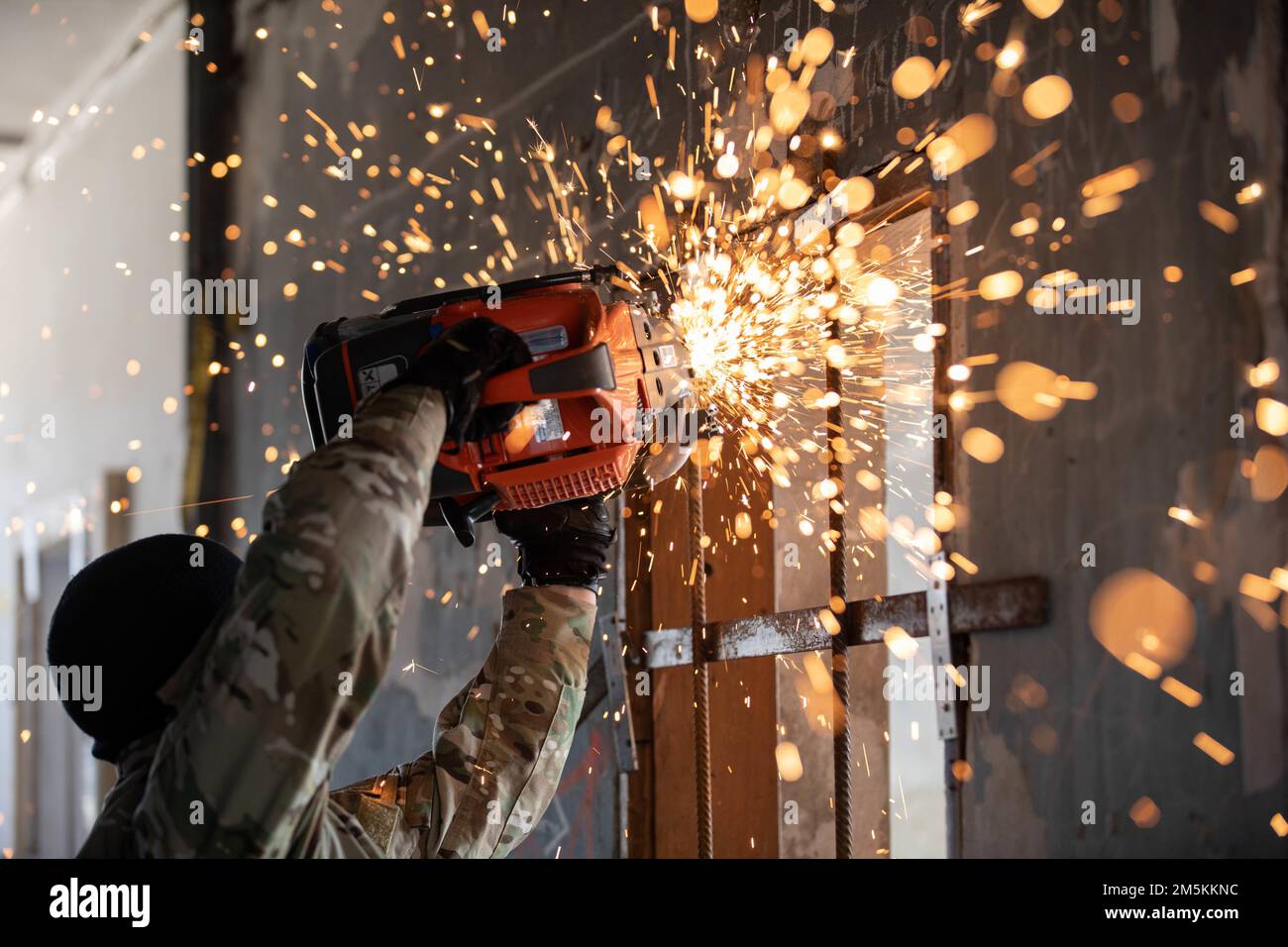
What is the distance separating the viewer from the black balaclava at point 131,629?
136 cm

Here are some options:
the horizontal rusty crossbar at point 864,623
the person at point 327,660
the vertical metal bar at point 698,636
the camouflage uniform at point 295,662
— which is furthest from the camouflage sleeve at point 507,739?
the vertical metal bar at point 698,636

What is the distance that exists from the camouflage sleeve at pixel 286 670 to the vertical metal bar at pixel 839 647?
3.15 feet

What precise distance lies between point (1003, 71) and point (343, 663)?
3.97 feet

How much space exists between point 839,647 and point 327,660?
104 cm

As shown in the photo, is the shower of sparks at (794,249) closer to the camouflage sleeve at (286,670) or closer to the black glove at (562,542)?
the black glove at (562,542)

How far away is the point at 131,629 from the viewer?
1366 millimetres

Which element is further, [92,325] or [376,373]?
[92,325]

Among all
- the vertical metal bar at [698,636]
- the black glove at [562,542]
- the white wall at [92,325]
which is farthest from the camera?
the white wall at [92,325]

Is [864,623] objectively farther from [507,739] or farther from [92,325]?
[92,325]

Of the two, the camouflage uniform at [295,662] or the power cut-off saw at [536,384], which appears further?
the power cut-off saw at [536,384]

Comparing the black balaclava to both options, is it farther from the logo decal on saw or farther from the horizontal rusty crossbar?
the horizontal rusty crossbar

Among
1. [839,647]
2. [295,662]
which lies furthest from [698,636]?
[295,662]

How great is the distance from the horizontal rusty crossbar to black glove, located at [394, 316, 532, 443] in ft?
2.25

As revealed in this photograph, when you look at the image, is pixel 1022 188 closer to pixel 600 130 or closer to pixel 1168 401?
Answer: pixel 1168 401
